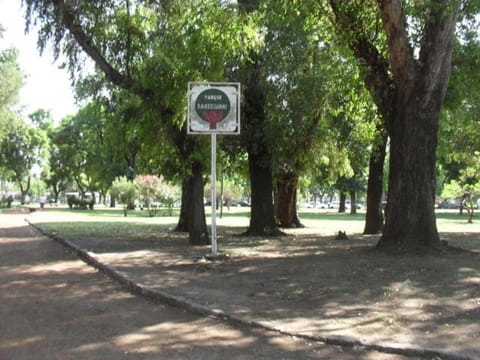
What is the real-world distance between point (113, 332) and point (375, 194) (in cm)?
1669

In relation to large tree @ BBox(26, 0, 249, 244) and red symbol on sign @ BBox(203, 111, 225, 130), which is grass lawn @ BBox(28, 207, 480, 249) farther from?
red symbol on sign @ BBox(203, 111, 225, 130)

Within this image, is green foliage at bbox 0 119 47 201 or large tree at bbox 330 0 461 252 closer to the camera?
large tree at bbox 330 0 461 252

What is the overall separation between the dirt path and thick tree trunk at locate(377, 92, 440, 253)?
19.9 ft

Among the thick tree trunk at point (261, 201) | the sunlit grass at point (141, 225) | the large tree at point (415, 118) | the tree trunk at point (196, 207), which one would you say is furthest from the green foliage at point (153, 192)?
the large tree at point (415, 118)

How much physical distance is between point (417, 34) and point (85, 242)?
11.0 meters

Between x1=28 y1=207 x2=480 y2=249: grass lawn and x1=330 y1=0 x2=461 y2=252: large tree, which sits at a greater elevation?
x1=330 y1=0 x2=461 y2=252: large tree

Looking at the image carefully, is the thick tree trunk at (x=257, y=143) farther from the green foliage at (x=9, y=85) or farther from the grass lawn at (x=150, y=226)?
the green foliage at (x=9, y=85)

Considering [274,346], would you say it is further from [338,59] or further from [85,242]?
[338,59]

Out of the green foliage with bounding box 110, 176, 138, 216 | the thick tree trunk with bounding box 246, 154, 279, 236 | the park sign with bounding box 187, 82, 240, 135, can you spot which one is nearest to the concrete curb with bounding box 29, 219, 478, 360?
the park sign with bounding box 187, 82, 240, 135

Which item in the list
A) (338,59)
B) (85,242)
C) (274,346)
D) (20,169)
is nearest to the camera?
(274,346)

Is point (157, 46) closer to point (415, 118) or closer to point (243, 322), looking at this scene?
point (415, 118)

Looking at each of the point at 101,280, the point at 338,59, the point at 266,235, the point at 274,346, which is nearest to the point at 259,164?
the point at 266,235

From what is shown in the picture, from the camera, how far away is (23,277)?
11445mm

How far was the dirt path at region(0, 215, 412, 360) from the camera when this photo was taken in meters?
6.02
